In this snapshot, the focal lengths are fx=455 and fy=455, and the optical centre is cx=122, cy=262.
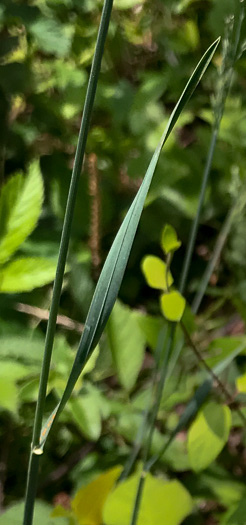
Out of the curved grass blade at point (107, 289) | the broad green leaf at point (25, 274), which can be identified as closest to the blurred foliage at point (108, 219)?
the broad green leaf at point (25, 274)

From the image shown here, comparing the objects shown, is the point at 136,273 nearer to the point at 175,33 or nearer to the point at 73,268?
the point at 73,268

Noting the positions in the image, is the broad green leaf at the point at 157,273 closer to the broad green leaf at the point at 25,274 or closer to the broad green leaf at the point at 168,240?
the broad green leaf at the point at 168,240

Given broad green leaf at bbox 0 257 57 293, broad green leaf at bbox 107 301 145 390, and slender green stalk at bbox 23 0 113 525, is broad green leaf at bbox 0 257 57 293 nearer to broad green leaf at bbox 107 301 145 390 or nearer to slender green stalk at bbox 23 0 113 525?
broad green leaf at bbox 107 301 145 390

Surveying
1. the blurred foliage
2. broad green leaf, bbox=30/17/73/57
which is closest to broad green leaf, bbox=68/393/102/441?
the blurred foliage

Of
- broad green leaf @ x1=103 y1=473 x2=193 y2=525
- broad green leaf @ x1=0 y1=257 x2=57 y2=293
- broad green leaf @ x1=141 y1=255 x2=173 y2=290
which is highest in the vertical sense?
broad green leaf @ x1=0 y1=257 x2=57 y2=293

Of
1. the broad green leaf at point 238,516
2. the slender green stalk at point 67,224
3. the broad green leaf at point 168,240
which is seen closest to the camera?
the slender green stalk at point 67,224

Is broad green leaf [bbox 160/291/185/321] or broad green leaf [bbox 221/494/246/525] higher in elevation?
broad green leaf [bbox 160/291/185/321]
